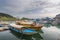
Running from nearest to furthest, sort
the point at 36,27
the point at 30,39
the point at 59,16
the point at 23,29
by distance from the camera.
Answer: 1. the point at 30,39
2. the point at 23,29
3. the point at 36,27
4. the point at 59,16

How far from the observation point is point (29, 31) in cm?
1880

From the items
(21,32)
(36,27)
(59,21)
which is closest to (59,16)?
(59,21)

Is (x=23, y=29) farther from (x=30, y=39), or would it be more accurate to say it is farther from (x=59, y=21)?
(x=59, y=21)

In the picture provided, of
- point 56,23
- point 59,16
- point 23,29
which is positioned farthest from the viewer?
point 59,16

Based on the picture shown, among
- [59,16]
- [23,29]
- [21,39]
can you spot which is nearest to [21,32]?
[23,29]

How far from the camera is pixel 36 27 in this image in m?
21.9

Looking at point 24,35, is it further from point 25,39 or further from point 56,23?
point 56,23

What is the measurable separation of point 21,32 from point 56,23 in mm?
33236

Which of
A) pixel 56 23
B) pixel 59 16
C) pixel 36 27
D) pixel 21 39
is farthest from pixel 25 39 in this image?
pixel 59 16

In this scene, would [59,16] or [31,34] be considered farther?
[59,16]

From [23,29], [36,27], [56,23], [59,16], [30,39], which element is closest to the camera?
[30,39]

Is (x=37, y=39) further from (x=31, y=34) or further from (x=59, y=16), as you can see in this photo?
(x=59, y=16)

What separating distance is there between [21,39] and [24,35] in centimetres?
241

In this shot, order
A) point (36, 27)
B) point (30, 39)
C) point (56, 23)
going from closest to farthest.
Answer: point (30, 39), point (36, 27), point (56, 23)
